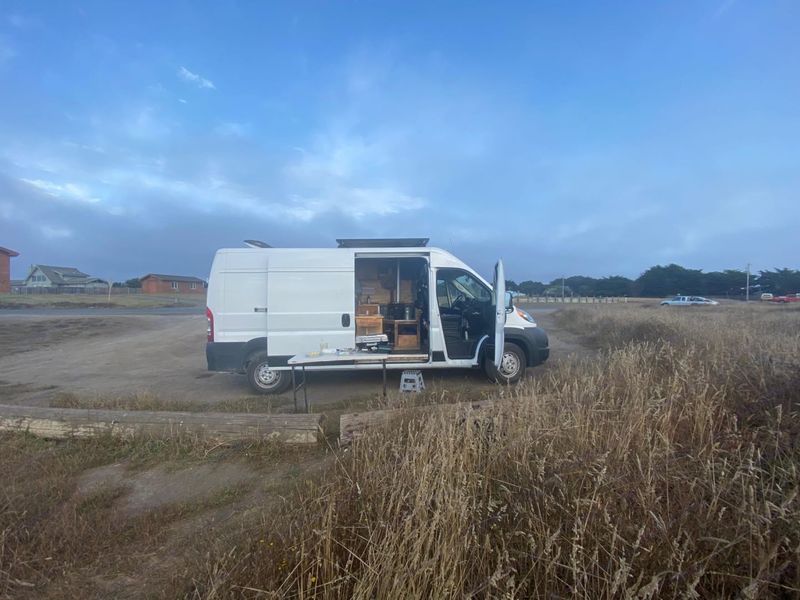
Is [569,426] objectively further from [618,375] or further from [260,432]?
[260,432]

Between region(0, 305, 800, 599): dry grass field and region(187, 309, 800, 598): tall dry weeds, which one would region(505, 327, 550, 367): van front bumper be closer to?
region(0, 305, 800, 599): dry grass field

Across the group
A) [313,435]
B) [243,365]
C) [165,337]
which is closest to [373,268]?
[243,365]

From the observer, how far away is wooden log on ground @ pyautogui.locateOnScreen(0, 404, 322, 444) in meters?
4.96

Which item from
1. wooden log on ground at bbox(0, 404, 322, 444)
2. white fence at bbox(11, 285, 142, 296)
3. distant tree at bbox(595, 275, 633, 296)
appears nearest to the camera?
wooden log on ground at bbox(0, 404, 322, 444)

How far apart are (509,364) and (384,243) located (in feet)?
10.7

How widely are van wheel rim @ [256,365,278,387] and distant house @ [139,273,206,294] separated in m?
81.5

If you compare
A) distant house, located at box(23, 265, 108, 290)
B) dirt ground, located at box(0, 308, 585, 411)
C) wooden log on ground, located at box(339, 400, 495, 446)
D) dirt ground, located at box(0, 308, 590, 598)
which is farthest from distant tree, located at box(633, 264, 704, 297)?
distant house, located at box(23, 265, 108, 290)

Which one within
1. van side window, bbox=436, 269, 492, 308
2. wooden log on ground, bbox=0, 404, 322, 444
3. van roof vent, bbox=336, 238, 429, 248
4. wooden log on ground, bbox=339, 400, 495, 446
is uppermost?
van roof vent, bbox=336, 238, 429, 248

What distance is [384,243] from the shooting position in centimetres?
891

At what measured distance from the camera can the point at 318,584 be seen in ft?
6.92

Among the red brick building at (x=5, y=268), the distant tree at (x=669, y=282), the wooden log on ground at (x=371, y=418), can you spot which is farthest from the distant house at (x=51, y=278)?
the distant tree at (x=669, y=282)

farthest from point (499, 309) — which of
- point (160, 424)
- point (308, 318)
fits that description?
point (160, 424)

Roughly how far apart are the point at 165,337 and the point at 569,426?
61.2ft

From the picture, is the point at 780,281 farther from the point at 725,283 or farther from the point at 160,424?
the point at 160,424
